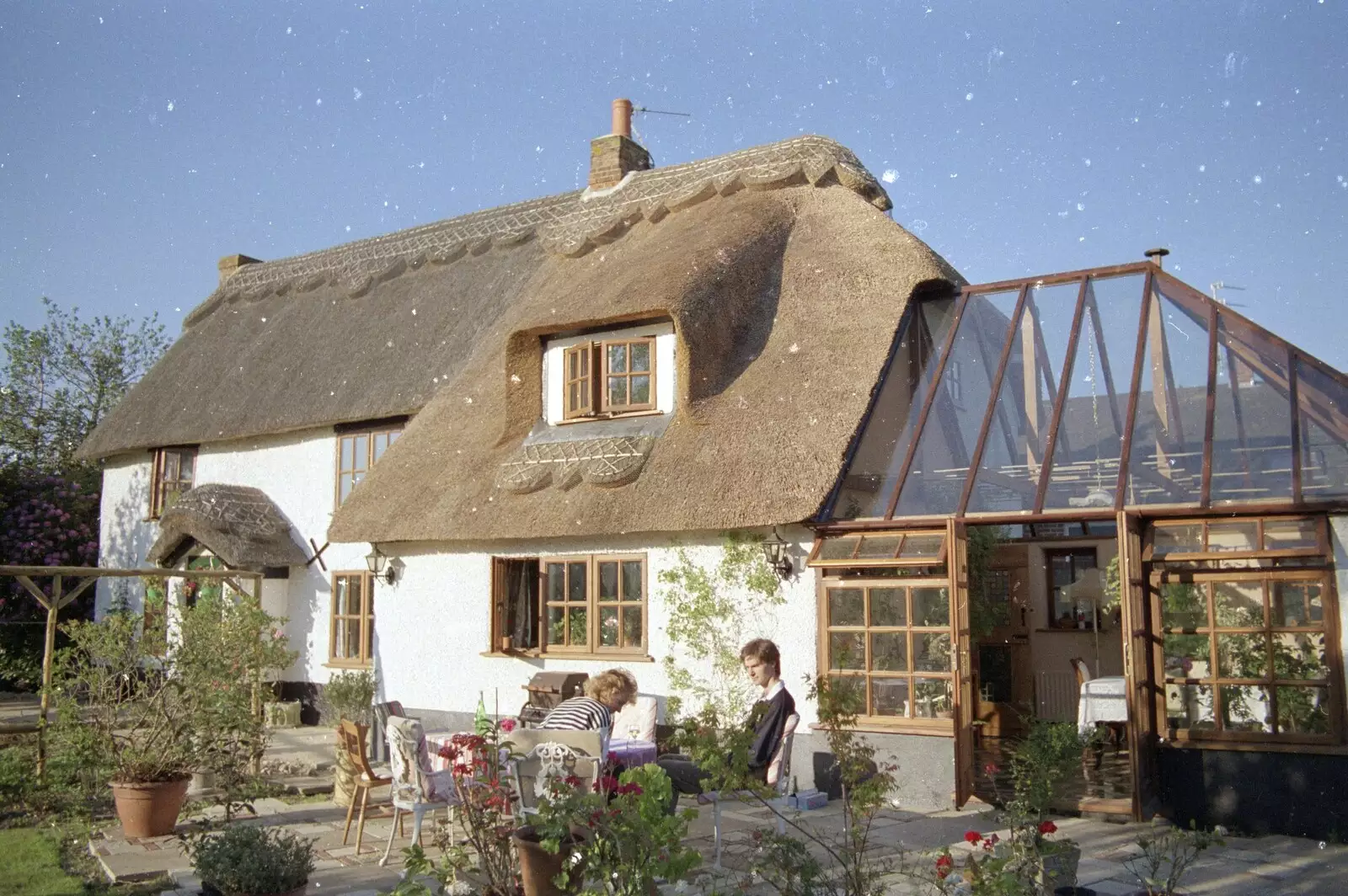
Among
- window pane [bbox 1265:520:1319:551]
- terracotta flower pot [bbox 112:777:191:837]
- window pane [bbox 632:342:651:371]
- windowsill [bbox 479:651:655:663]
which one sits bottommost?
terracotta flower pot [bbox 112:777:191:837]

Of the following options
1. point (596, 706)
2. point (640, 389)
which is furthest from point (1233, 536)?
point (640, 389)

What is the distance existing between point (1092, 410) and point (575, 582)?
17.6 ft

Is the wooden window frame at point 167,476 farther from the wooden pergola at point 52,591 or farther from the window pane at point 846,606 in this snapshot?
the window pane at point 846,606

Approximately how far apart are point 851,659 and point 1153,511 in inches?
108

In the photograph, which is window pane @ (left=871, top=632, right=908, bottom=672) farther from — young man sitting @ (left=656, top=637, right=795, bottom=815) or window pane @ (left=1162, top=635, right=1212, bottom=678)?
window pane @ (left=1162, top=635, right=1212, bottom=678)

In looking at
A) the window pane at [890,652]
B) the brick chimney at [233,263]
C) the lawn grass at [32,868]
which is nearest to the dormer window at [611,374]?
the window pane at [890,652]

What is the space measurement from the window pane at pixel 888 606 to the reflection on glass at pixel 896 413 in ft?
2.24

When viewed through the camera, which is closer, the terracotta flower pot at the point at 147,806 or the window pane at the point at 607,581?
the terracotta flower pot at the point at 147,806

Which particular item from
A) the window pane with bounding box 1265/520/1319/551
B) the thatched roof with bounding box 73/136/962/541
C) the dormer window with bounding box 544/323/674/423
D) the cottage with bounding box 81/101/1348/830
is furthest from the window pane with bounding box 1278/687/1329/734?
the dormer window with bounding box 544/323/674/423

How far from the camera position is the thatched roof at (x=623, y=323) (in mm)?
10789

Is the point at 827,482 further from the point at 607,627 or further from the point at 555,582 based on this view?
the point at 555,582

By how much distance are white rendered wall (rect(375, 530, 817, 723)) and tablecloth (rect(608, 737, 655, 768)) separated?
6.79 ft

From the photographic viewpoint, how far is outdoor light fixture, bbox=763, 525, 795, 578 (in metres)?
10.1

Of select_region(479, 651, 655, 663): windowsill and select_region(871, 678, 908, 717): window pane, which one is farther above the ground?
select_region(479, 651, 655, 663): windowsill
